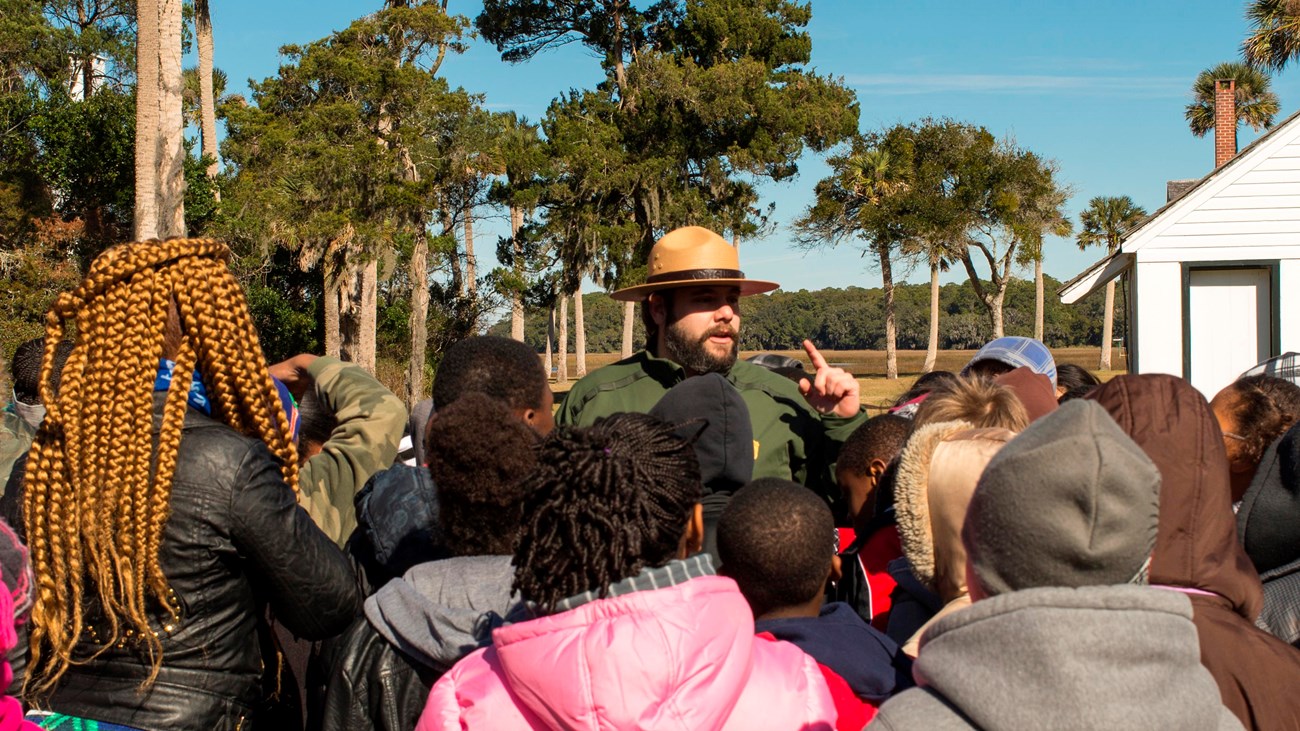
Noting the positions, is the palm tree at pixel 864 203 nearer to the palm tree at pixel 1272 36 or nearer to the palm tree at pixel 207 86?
the palm tree at pixel 1272 36

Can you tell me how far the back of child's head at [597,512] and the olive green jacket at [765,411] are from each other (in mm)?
1798

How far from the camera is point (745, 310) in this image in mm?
132750

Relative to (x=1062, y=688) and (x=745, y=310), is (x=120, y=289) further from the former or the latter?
(x=745, y=310)

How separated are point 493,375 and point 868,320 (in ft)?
447

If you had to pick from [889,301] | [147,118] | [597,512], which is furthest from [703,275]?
[889,301]

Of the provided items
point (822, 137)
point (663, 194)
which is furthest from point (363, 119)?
point (822, 137)

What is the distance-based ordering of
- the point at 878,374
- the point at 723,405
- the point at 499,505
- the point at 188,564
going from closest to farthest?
the point at 188,564 < the point at 499,505 < the point at 723,405 < the point at 878,374

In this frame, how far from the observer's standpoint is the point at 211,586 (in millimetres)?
2424

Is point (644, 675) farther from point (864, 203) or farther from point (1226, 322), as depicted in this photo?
point (864, 203)

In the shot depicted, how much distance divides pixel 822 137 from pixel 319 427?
38.4 metres

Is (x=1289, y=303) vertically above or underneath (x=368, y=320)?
underneath

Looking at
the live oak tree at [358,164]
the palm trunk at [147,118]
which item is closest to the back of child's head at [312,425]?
the palm trunk at [147,118]

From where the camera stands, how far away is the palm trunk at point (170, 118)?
43.0ft

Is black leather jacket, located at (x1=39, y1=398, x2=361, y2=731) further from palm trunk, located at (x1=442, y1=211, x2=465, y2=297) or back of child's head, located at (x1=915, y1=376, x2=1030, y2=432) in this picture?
palm trunk, located at (x1=442, y1=211, x2=465, y2=297)
